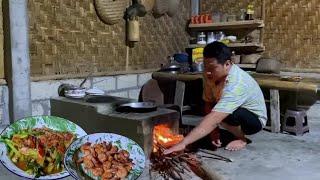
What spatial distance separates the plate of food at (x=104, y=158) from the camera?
280 cm

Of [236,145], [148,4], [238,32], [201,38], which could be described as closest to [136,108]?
[236,145]

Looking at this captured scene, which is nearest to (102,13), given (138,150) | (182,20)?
(182,20)

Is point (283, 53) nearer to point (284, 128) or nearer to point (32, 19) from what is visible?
point (284, 128)

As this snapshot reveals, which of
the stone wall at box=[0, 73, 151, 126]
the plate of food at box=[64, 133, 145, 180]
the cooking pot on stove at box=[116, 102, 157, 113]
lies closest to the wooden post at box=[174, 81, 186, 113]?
the stone wall at box=[0, 73, 151, 126]

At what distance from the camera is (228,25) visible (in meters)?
6.86

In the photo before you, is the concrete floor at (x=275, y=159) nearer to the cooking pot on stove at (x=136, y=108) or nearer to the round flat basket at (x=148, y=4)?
the cooking pot on stove at (x=136, y=108)

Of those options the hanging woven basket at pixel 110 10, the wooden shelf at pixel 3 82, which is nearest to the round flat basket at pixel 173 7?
the hanging woven basket at pixel 110 10

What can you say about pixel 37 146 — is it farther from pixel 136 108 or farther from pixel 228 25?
pixel 228 25

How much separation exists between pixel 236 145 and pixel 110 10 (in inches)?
111

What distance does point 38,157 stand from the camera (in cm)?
302

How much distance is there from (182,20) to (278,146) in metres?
3.70

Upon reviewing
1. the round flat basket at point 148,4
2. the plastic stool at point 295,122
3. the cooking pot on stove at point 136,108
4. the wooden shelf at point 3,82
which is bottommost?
the plastic stool at point 295,122

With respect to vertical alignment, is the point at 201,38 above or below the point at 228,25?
below

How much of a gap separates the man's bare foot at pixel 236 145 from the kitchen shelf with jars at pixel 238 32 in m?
2.36
